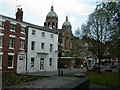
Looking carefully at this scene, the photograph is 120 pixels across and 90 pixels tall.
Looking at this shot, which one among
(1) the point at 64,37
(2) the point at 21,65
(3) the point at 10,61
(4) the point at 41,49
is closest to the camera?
(3) the point at 10,61

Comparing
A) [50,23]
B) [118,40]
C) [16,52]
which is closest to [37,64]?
[16,52]

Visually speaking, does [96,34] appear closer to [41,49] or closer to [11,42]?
[41,49]

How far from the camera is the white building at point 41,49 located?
126 ft

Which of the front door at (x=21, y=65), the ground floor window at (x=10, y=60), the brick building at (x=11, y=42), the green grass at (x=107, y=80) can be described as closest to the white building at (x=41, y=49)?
the front door at (x=21, y=65)

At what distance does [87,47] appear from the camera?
35.7 m

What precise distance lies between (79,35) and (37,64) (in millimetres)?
10257

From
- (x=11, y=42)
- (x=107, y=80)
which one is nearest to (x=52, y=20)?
(x=11, y=42)

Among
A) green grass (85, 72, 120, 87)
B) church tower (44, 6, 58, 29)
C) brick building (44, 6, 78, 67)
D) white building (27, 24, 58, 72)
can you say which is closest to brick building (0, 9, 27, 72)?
white building (27, 24, 58, 72)

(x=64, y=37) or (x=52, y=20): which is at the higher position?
(x=52, y=20)

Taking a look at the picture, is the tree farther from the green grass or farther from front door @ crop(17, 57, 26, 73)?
front door @ crop(17, 57, 26, 73)

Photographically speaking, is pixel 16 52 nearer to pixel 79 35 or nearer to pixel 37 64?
pixel 37 64

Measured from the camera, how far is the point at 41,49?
4150 centimetres

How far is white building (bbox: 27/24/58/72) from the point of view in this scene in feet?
126

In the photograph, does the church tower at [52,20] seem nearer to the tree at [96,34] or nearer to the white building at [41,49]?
Result: the white building at [41,49]
